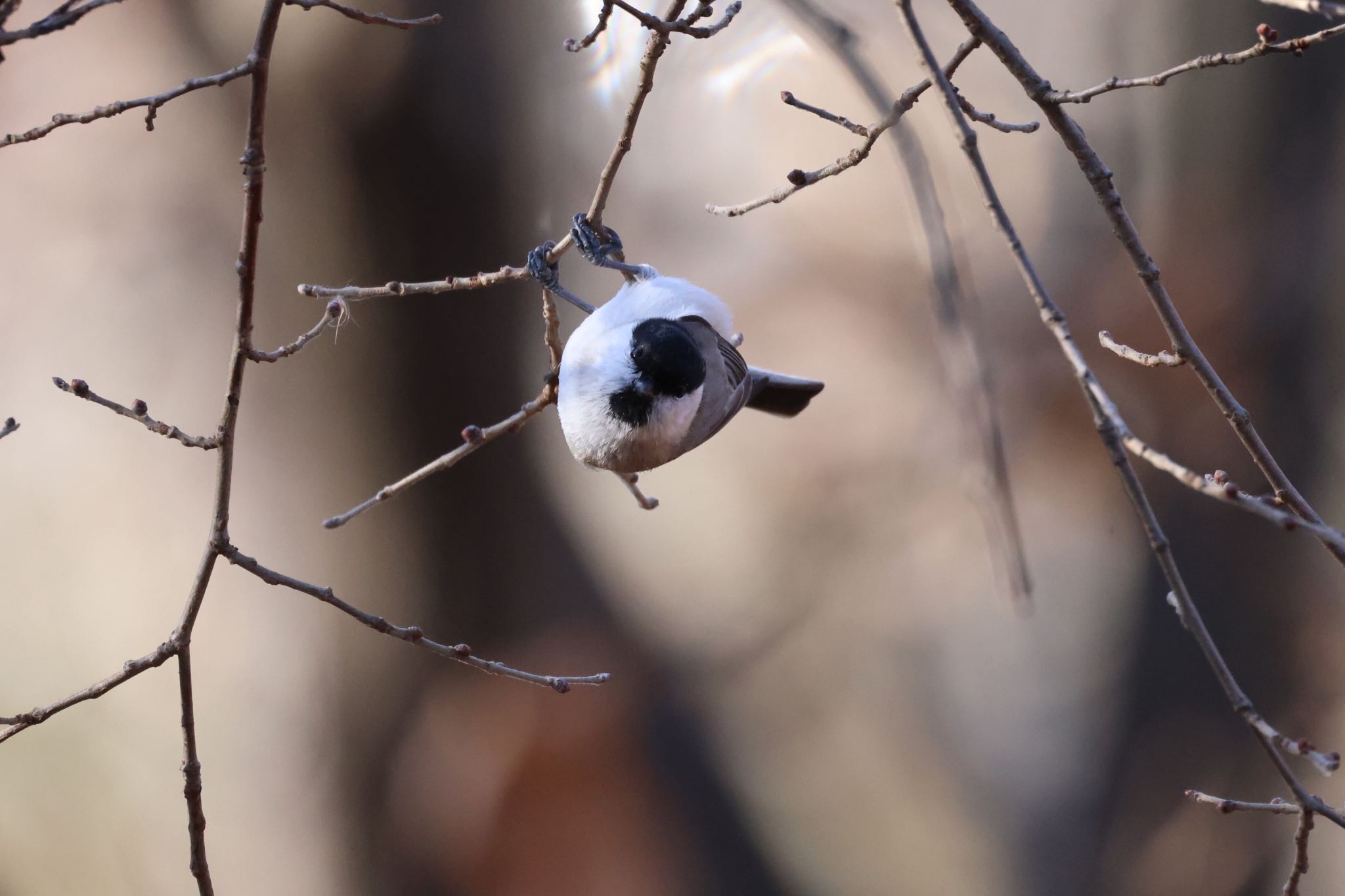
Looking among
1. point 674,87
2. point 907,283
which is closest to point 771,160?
point 674,87

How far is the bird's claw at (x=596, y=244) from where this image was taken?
1.43 metres

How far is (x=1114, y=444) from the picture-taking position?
61 centimetres

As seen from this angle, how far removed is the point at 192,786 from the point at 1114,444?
835 mm

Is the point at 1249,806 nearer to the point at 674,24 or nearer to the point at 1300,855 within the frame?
the point at 1300,855

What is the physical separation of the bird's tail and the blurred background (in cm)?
72

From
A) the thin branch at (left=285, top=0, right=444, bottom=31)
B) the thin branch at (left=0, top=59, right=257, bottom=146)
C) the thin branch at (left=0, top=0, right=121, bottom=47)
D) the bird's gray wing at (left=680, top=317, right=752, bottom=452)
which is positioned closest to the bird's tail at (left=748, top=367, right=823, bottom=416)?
the bird's gray wing at (left=680, top=317, right=752, bottom=452)

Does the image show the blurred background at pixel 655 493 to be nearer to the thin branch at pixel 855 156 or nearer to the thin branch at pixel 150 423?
the thin branch at pixel 855 156

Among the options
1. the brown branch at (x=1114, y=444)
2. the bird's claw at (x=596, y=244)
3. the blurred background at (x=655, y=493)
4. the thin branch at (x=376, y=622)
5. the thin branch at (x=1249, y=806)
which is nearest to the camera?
the brown branch at (x=1114, y=444)

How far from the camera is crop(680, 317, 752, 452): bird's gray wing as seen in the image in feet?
4.75

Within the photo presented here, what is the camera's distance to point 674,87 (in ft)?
7.88

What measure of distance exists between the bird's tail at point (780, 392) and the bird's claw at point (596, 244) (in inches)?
11.9

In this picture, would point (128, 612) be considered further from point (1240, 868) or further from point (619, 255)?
point (1240, 868)

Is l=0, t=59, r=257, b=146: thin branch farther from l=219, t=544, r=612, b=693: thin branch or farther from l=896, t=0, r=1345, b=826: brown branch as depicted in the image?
l=896, t=0, r=1345, b=826: brown branch

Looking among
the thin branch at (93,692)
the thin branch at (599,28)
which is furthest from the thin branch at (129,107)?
the thin branch at (93,692)
